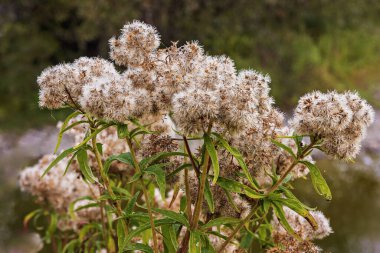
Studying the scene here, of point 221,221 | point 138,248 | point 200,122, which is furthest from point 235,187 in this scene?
point 138,248

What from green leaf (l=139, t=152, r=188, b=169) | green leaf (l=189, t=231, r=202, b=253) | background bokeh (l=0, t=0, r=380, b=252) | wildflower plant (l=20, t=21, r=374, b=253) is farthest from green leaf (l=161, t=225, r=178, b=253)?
background bokeh (l=0, t=0, r=380, b=252)

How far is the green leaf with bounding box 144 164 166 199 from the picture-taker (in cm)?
161

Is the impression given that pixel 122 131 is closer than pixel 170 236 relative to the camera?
Yes

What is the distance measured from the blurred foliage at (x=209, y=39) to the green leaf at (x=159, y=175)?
22.6ft

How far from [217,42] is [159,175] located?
7.91 m

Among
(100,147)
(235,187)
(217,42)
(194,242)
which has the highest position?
(217,42)

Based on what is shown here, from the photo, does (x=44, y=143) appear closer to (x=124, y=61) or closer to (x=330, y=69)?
(x=330, y=69)

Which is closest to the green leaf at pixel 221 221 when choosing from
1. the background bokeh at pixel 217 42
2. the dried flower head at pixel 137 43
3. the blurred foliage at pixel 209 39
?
the dried flower head at pixel 137 43

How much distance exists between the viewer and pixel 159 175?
1.65 m

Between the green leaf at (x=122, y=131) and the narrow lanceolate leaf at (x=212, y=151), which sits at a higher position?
the green leaf at (x=122, y=131)

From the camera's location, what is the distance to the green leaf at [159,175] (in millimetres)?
1610

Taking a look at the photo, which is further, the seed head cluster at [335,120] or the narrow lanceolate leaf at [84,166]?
the narrow lanceolate leaf at [84,166]

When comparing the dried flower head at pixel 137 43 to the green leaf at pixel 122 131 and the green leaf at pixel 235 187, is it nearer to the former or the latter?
the green leaf at pixel 122 131

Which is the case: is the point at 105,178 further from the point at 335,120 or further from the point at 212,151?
the point at 335,120
